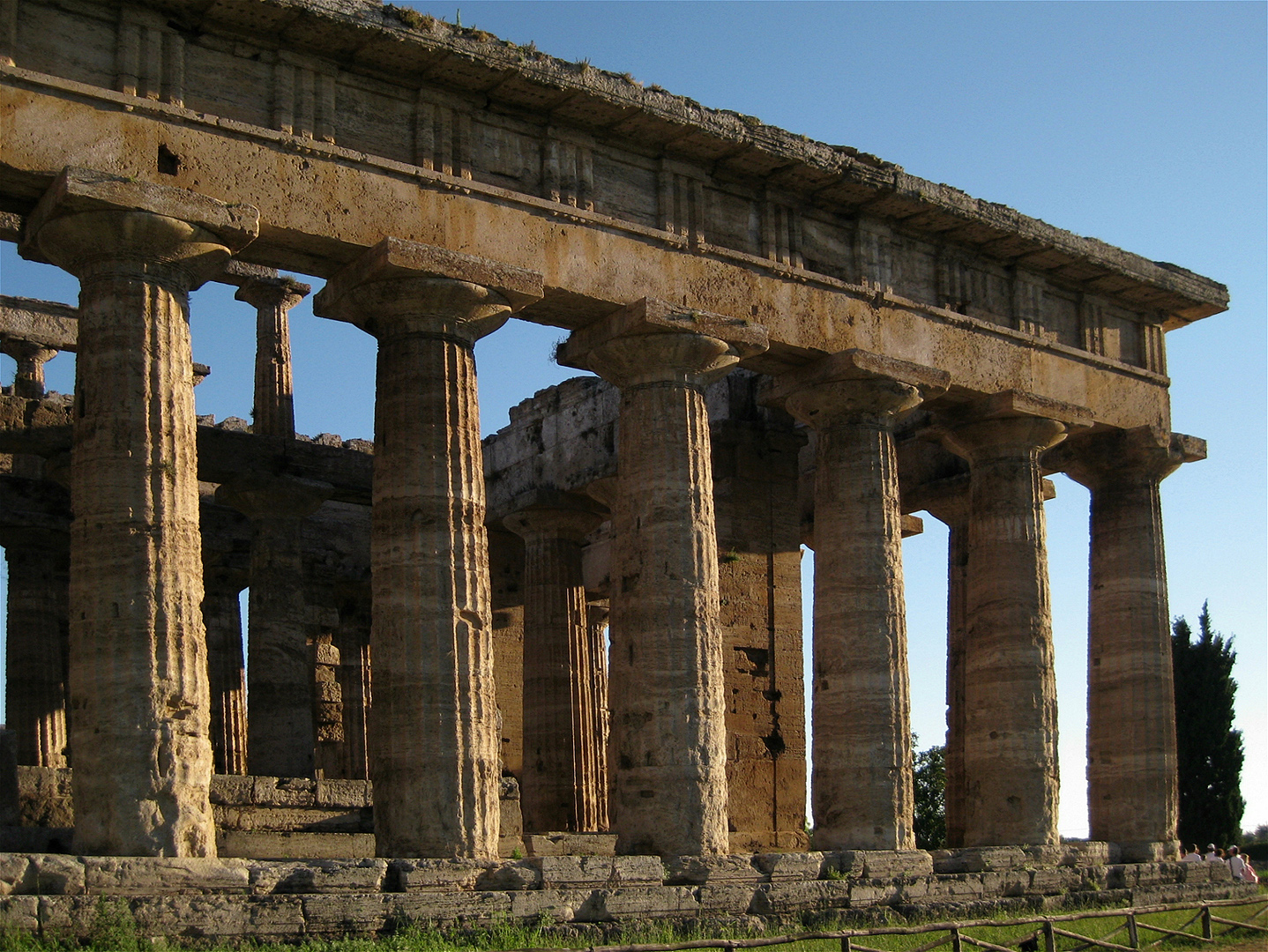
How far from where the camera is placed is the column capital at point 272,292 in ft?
88.9

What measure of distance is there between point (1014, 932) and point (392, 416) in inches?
371

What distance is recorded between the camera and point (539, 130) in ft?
66.2

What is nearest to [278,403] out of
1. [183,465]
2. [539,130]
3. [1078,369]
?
[539,130]

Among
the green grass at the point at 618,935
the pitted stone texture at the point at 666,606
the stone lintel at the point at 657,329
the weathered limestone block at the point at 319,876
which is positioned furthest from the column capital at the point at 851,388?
the weathered limestone block at the point at 319,876

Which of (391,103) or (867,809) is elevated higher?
(391,103)

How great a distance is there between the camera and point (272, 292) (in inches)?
1072

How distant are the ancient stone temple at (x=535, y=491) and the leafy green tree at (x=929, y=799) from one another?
17213 millimetres

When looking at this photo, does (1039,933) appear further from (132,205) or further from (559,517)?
(132,205)

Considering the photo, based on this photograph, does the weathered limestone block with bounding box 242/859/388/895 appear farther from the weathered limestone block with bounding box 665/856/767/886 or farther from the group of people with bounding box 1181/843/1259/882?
the group of people with bounding box 1181/843/1259/882

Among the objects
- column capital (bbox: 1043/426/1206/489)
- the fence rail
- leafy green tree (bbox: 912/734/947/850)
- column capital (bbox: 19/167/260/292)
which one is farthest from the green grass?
leafy green tree (bbox: 912/734/947/850)

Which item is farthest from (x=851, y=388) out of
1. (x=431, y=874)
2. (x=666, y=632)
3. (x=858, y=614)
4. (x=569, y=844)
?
(x=431, y=874)

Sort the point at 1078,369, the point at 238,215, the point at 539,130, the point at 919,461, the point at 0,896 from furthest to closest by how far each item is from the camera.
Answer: the point at 919,461
the point at 1078,369
the point at 539,130
the point at 238,215
the point at 0,896

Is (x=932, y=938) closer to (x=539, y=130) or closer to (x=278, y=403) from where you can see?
(x=539, y=130)

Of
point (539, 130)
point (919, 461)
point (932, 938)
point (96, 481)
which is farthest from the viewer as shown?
point (919, 461)
